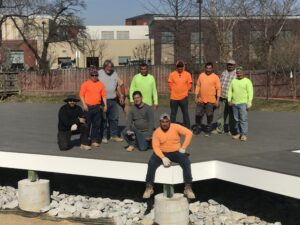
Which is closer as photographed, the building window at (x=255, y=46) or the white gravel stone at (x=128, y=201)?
the white gravel stone at (x=128, y=201)

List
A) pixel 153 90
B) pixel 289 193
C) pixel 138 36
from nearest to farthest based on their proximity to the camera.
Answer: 1. pixel 289 193
2. pixel 153 90
3. pixel 138 36

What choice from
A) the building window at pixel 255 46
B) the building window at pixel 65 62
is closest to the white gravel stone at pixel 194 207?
the building window at pixel 255 46

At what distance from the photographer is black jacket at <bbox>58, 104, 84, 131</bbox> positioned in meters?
9.97

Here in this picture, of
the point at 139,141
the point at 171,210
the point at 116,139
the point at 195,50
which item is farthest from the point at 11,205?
the point at 195,50

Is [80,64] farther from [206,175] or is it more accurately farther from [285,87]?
[206,175]

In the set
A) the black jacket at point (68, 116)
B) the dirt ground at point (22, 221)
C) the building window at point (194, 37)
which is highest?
the building window at point (194, 37)

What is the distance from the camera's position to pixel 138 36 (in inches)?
3703

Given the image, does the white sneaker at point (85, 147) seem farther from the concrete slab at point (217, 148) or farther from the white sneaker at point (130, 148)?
the white sneaker at point (130, 148)

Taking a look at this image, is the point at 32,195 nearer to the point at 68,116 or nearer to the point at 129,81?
the point at 68,116

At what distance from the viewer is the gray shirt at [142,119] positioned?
31.8ft

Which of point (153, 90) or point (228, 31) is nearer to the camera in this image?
point (153, 90)

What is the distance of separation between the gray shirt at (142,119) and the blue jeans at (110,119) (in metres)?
1.11

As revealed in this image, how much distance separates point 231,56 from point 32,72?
13735 millimetres

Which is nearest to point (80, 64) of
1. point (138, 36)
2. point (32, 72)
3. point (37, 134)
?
point (138, 36)
